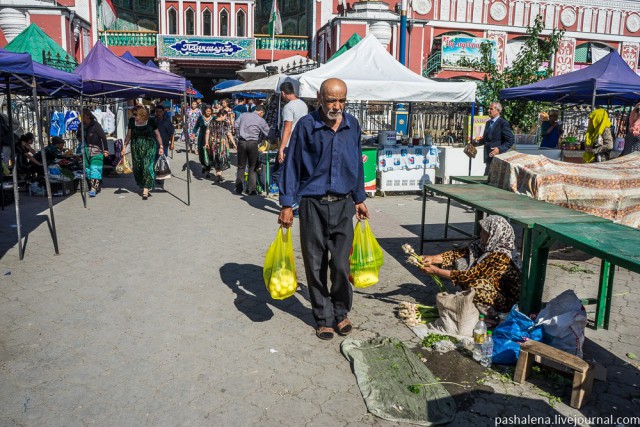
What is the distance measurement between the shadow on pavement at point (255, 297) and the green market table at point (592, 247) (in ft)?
6.23

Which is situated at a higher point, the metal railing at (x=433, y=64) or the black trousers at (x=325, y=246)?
the metal railing at (x=433, y=64)

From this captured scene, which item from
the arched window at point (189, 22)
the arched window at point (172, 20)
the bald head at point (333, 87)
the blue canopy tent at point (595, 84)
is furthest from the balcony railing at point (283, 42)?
the bald head at point (333, 87)

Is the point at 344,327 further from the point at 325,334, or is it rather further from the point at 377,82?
the point at 377,82

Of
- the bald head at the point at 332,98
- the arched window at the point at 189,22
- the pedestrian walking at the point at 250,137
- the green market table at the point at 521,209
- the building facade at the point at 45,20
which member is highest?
the arched window at the point at 189,22

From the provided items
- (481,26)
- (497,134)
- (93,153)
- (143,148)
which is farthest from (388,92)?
(481,26)

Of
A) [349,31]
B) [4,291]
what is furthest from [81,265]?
[349,31]

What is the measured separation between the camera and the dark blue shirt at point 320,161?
165 inches

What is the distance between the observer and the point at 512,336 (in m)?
4.06

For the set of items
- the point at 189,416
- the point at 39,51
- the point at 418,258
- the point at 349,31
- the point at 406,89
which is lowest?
the point at 189,416

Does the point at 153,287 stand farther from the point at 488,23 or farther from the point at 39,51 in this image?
the point at 488,23

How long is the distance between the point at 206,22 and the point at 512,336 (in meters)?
33.7

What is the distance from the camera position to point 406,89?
10523 millimetres

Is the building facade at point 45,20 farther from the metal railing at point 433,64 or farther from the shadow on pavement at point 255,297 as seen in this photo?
the shadow on pavement at point 255,297

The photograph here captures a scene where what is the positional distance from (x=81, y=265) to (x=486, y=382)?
4.71 m
